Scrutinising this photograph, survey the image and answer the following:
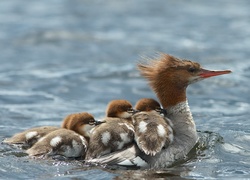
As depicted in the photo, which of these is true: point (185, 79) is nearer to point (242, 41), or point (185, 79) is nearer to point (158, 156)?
point (158, 156)

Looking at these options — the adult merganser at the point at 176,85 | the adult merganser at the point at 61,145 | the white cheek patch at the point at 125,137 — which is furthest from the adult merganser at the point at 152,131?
the adult merganser at the point at 61,145

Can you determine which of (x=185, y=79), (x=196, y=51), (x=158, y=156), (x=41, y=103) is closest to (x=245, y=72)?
(x=196, y=51)

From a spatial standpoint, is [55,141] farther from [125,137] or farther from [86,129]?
[125,137]

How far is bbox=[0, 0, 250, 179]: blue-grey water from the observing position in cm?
935

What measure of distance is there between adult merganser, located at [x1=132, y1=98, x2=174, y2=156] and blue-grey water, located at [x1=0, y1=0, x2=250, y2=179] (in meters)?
0.30

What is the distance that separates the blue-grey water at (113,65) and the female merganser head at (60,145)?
115 mm

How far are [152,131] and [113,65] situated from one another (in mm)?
8694

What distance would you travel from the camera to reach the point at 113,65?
17562mm

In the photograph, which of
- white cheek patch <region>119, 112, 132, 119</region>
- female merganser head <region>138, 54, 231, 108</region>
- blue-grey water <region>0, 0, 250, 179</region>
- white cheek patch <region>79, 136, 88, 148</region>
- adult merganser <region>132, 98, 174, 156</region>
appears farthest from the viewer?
female merganser head <region>138, 54, 231, 108</region>

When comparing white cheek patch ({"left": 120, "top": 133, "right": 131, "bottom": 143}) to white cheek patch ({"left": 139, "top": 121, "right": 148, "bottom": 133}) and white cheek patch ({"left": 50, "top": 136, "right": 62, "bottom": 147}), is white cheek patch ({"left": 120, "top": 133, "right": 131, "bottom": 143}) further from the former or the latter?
white cheek patch ({"left": 50, "top": 136, "right": 62, "bottom": 147})

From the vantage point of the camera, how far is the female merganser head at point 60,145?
8.98 m

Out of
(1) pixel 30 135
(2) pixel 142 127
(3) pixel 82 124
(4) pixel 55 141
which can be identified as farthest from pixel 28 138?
(2) pixel 142 127

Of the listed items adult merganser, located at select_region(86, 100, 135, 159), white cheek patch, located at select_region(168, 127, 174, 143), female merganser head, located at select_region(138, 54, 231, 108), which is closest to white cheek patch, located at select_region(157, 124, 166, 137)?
white cheek patch, located at select_region(168, 127, 174, 143)

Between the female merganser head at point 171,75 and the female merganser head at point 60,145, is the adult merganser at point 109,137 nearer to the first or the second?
the female merganser head at point 60,145
